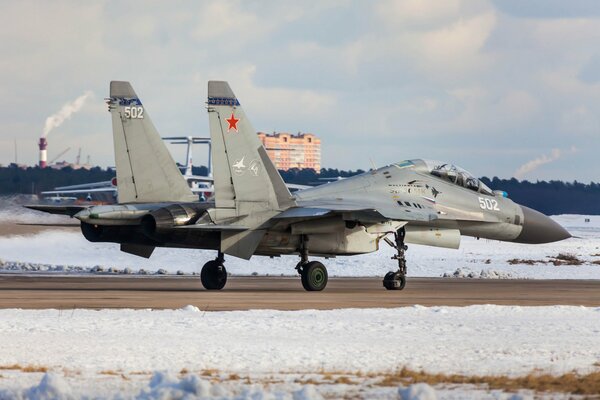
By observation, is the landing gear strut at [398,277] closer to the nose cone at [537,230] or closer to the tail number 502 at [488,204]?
the tail number 502 at [488,204]

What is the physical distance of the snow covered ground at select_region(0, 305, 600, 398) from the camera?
1012 cm

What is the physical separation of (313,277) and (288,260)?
15.5 meters

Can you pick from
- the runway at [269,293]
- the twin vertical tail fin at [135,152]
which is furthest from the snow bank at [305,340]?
the twin vertical tail fin at [135,152]

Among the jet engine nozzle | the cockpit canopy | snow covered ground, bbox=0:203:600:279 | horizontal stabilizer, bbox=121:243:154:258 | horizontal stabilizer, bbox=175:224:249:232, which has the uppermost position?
the cockpit canopy

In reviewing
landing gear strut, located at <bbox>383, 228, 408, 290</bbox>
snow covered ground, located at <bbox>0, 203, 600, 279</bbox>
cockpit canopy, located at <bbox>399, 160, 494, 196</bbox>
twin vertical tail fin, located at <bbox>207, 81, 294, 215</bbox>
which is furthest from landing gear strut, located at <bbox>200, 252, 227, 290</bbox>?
snow covered ground, located at <bbox>0, 203, 600, 279</bbox>

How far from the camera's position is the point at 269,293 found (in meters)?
22.5

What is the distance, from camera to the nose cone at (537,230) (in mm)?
27266

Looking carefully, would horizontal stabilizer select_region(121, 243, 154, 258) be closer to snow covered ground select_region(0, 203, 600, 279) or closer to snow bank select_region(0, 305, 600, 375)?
snow bank select_region(0, 305, 600, 375)

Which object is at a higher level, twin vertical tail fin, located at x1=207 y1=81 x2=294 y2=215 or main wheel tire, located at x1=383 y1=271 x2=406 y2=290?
twin vertical tail fin, located at x1=207 y1=81 x2=294 y2=215

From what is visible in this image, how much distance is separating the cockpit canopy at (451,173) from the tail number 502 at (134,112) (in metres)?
6.20

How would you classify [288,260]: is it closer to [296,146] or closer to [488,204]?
[488,204]

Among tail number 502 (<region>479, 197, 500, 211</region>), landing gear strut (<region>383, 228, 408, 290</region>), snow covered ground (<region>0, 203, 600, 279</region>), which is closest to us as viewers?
landing gear strut (<region>383, 228, 408, 290</region>)

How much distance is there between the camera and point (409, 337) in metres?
13.3

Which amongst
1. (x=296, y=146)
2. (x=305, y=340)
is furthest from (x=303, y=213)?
(x=296, y=146)
